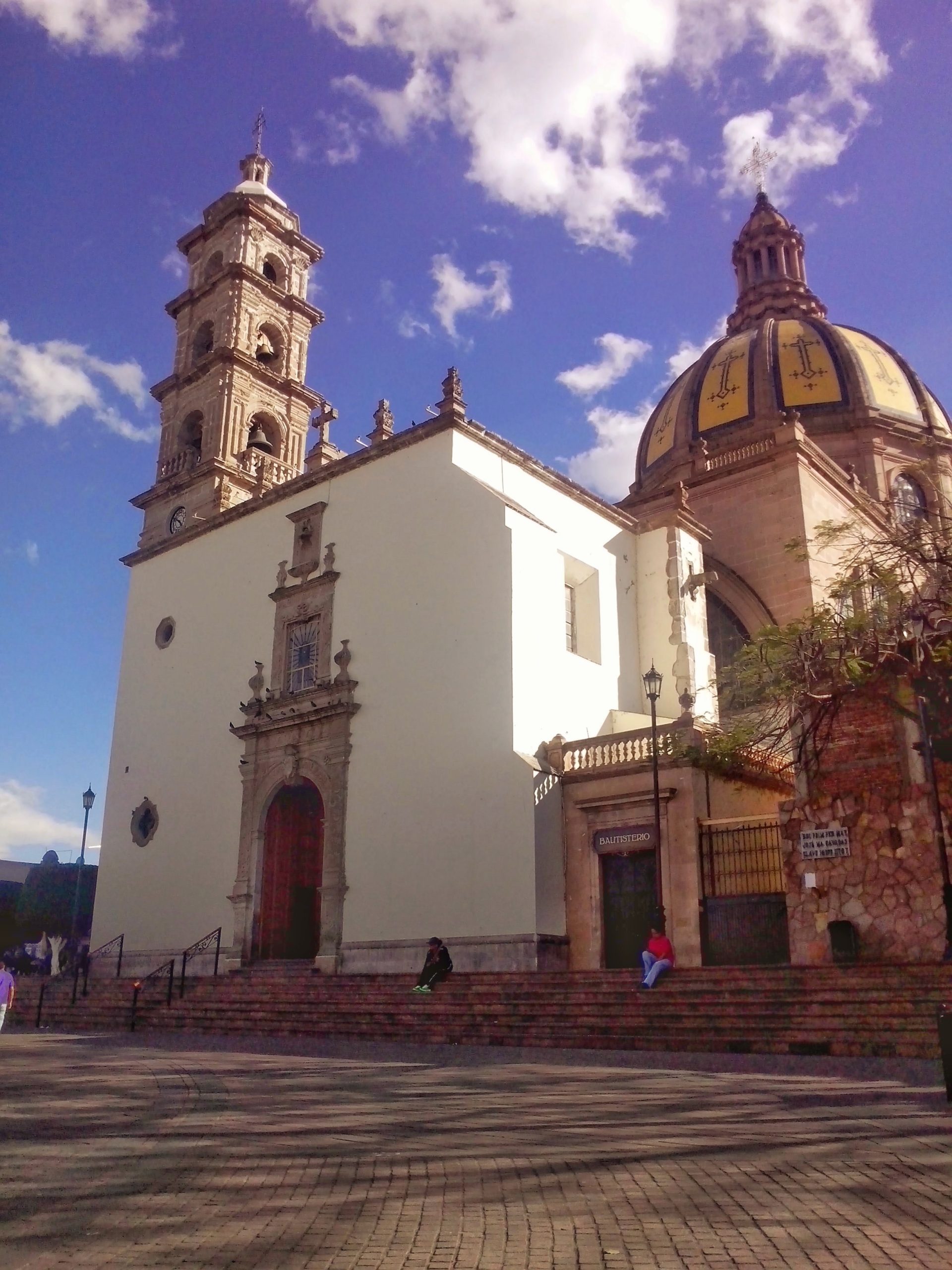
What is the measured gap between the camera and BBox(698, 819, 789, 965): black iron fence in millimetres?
16266

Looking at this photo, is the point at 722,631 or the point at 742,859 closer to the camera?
the point at 742,859

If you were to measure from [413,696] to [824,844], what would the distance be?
28.8 feet

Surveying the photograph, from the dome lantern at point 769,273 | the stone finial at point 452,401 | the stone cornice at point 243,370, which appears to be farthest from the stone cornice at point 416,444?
the dome lantern at point 769,273

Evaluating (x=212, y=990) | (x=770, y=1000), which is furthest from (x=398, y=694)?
(x=770, y=1000)

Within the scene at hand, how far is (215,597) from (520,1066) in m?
18.2

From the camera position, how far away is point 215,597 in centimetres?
2661

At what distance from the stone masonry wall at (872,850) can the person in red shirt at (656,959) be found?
182cm

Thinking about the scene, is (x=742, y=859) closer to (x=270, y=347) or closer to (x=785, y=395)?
(x=785, y=395)

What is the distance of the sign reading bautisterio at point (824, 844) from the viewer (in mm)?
14719

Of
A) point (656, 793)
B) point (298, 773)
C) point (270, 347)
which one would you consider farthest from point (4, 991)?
point (270, 347)

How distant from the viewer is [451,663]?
66.9 ft

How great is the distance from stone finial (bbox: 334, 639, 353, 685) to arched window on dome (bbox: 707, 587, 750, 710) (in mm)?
9481

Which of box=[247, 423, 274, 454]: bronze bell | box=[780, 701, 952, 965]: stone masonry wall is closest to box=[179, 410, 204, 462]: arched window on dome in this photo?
box=[247, 423, 274, 454]: bronze bell

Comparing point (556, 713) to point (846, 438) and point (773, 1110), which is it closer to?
point (773, 1110)
